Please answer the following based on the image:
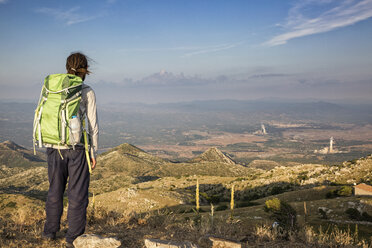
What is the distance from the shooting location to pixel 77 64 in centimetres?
478

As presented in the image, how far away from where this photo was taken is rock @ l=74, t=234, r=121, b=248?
4.54 m

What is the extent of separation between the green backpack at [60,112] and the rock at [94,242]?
1.76m

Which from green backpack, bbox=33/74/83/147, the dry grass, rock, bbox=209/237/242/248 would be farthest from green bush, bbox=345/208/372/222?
green backpack, bbox=33/74/83/147

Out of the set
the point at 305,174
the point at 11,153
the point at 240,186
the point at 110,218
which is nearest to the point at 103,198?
the point at 240,186

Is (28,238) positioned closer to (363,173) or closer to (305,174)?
(363,173)

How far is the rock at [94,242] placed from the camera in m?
4.54

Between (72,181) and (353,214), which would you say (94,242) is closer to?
(72,181)

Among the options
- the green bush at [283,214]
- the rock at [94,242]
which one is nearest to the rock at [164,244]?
the rock at [94,242]

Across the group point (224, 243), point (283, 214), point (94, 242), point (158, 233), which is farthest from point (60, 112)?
point (283, 214)

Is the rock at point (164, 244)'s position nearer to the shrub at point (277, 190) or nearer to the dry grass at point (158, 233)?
the dry grass at point (158, 233)

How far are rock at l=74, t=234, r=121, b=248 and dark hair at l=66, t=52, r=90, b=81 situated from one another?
3094mm

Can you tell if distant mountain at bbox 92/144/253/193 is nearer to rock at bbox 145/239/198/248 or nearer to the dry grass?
the dry grass

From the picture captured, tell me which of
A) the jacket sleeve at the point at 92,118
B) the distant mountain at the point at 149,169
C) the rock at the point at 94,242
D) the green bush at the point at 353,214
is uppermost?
the jacket sleeve at the point at 92,118

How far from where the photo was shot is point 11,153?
402ft
